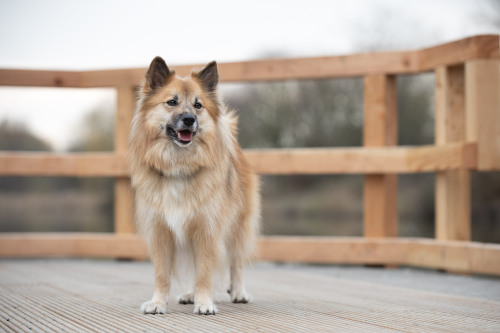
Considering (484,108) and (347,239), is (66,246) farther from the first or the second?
(484,108)

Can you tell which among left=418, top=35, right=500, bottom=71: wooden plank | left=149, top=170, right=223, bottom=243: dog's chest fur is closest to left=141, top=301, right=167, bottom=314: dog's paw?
left=149, top=170, right=223, bottom=243: dog's chest fur

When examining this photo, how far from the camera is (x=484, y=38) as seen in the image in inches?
184

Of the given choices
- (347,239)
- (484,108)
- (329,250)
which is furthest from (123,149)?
(484,108)

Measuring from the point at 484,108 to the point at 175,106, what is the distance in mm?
2542

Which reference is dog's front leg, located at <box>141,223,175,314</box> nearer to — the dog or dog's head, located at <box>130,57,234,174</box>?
the dog

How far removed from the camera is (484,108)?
461cm

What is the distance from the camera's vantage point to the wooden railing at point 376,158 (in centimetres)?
465

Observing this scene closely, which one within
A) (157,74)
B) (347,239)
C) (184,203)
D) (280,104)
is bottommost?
(347,239)

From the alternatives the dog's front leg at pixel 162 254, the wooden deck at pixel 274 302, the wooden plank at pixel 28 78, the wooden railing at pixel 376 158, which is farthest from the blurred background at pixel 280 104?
the dog's front leg at pixel 162 254

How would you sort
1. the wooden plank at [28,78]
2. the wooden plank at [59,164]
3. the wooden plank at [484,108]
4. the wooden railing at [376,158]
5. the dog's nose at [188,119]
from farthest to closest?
the wooden plank at [28,78], the wooden plank at [59,164], the wooden railing at [376,158], the wooden plank at [484,108], the dog's nose at [188,119]

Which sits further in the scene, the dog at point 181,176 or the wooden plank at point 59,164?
the wooden plank at point 59,164

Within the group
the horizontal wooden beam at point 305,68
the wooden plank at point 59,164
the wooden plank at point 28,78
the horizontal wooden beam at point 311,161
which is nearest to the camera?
the horizontal wooden beam at point 311,161

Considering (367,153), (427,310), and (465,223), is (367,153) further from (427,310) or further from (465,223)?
(427,310)

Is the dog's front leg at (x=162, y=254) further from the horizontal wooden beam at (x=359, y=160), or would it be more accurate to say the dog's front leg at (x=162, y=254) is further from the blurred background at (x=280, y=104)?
the blurred background at (x=280, y=104)
